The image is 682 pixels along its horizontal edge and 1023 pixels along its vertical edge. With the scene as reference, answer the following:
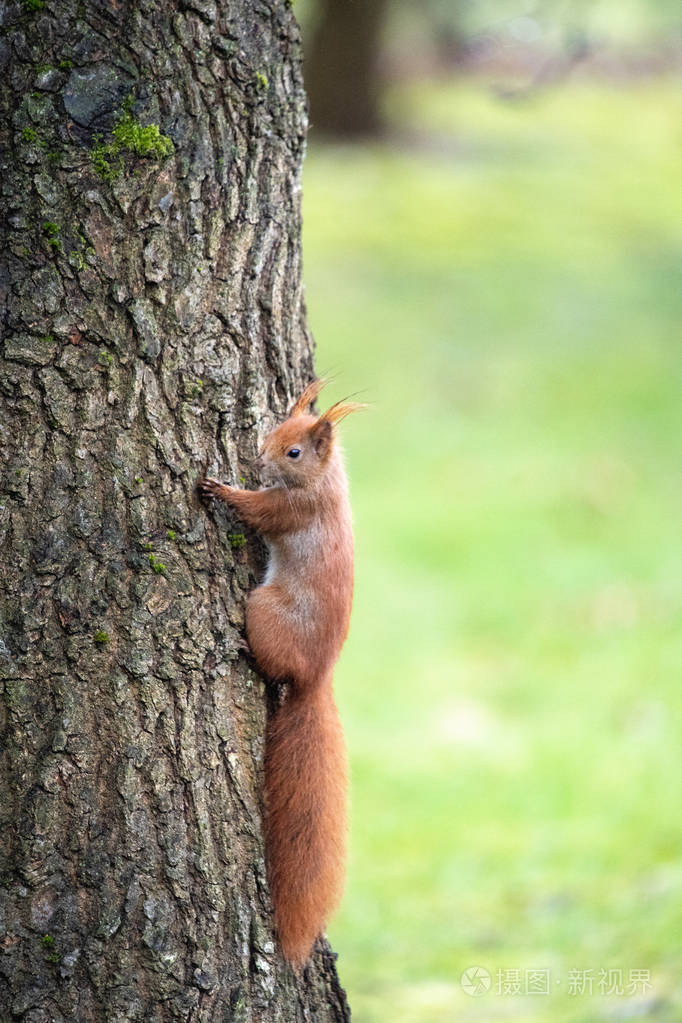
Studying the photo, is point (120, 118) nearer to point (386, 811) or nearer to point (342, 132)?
point (386, 811)

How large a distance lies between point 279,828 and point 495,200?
517 inches

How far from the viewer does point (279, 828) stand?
2484 millimetres

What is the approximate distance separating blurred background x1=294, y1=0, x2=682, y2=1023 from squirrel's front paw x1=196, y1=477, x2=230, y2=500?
23.2 inches

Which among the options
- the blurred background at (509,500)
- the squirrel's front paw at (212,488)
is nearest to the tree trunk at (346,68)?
the blurred background at (509,500)

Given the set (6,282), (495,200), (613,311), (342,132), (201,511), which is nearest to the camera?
(6,282)

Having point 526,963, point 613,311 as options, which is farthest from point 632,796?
point 613,311

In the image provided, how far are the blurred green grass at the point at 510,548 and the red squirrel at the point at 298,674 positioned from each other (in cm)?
158

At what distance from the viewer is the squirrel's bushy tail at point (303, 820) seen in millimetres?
2479

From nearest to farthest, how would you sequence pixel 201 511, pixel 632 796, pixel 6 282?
pixel 6 282
pixel 201 511
pixel 632 796

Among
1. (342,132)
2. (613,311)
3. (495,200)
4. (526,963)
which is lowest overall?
(526,963)

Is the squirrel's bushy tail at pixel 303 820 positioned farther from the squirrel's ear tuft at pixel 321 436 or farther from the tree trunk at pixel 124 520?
the squirrel's ear tuft at pixel 321 436

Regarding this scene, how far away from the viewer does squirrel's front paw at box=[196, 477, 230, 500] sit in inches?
94.5

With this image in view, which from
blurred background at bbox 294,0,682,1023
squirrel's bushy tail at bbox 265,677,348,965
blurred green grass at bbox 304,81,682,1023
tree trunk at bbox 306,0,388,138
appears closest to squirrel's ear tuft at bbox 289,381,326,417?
blurred background at bbox 294,0,682,1023

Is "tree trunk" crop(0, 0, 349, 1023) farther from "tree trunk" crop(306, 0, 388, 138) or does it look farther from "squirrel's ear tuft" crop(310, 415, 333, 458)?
"tree trunk" crop(306, 0, 388, 138)
